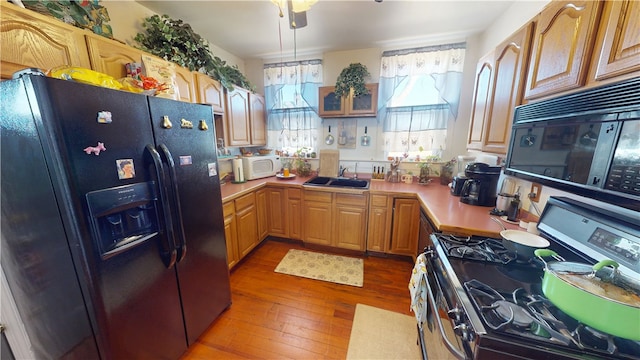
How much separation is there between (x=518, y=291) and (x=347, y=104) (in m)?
2.42

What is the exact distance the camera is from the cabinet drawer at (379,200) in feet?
7.57

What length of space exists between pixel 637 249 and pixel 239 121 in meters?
3.04

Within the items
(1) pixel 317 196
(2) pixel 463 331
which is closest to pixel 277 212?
(1) pixel 317 196

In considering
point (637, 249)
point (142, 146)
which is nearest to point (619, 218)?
point (637, 249)

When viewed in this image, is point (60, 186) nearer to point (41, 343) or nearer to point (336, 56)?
point (41, 343)

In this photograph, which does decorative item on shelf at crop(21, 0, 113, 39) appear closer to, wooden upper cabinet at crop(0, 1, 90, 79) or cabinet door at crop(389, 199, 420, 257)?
wooden upper cabinet at crop(0, 1, 90, 79)

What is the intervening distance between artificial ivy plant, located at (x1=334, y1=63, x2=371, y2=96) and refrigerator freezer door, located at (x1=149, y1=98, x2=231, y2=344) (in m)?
1.76

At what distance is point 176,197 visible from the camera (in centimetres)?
119

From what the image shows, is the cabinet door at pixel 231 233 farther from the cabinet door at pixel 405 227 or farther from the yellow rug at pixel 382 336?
the cabinet door at pixel 405 227

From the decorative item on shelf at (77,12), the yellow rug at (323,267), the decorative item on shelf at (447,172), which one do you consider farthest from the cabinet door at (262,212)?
the decorative item on shelf at (447,172)

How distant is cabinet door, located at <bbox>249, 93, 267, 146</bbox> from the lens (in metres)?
2.90

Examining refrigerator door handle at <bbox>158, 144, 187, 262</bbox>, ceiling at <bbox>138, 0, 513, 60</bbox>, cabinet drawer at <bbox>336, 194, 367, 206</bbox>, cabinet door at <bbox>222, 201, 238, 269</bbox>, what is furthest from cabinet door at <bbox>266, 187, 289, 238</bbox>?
ceiling at <bbox>138, 0, 513, 60</bbox>

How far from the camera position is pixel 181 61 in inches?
74.0

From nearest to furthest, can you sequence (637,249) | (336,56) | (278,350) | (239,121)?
1. (637,249)
2. (278,350)
3. (239,121)
4. (336,56)
